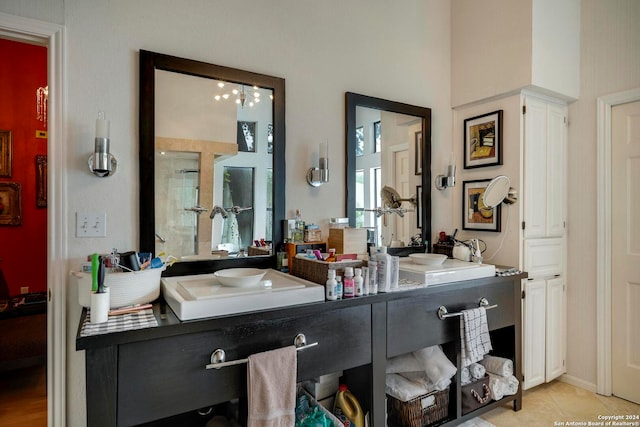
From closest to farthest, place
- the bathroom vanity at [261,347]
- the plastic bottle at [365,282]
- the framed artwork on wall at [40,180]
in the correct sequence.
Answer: the bathroom vanity at [261,347], the plastic bottle at [365,282], the framed artwork on wall at [40,180]

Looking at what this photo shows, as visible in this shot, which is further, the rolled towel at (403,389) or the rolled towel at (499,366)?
the rolled towel at (499,366)

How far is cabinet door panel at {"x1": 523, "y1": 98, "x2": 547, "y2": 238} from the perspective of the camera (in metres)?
2.40

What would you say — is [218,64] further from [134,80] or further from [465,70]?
[465,70]

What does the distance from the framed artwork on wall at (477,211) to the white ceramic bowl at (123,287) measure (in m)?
2.16

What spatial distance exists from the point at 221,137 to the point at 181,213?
44 centimetres

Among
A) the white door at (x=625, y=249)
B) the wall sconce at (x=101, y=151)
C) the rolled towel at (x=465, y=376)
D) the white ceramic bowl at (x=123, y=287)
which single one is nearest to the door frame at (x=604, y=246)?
the white door at (x=625, y=249)

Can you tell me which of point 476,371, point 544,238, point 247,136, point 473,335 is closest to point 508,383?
point 476,371

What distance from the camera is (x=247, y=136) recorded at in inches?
76.9

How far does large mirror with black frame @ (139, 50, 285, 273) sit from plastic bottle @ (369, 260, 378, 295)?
1.95 ft

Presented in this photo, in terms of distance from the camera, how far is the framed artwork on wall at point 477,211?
2.51 metres

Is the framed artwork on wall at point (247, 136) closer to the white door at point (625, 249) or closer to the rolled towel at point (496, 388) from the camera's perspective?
the rolled towel at point (496, 388)

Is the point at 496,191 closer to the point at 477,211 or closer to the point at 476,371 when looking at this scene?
the point at 477,211

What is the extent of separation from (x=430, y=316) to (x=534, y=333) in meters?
1.18

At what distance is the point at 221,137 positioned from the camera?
6.17 ft
